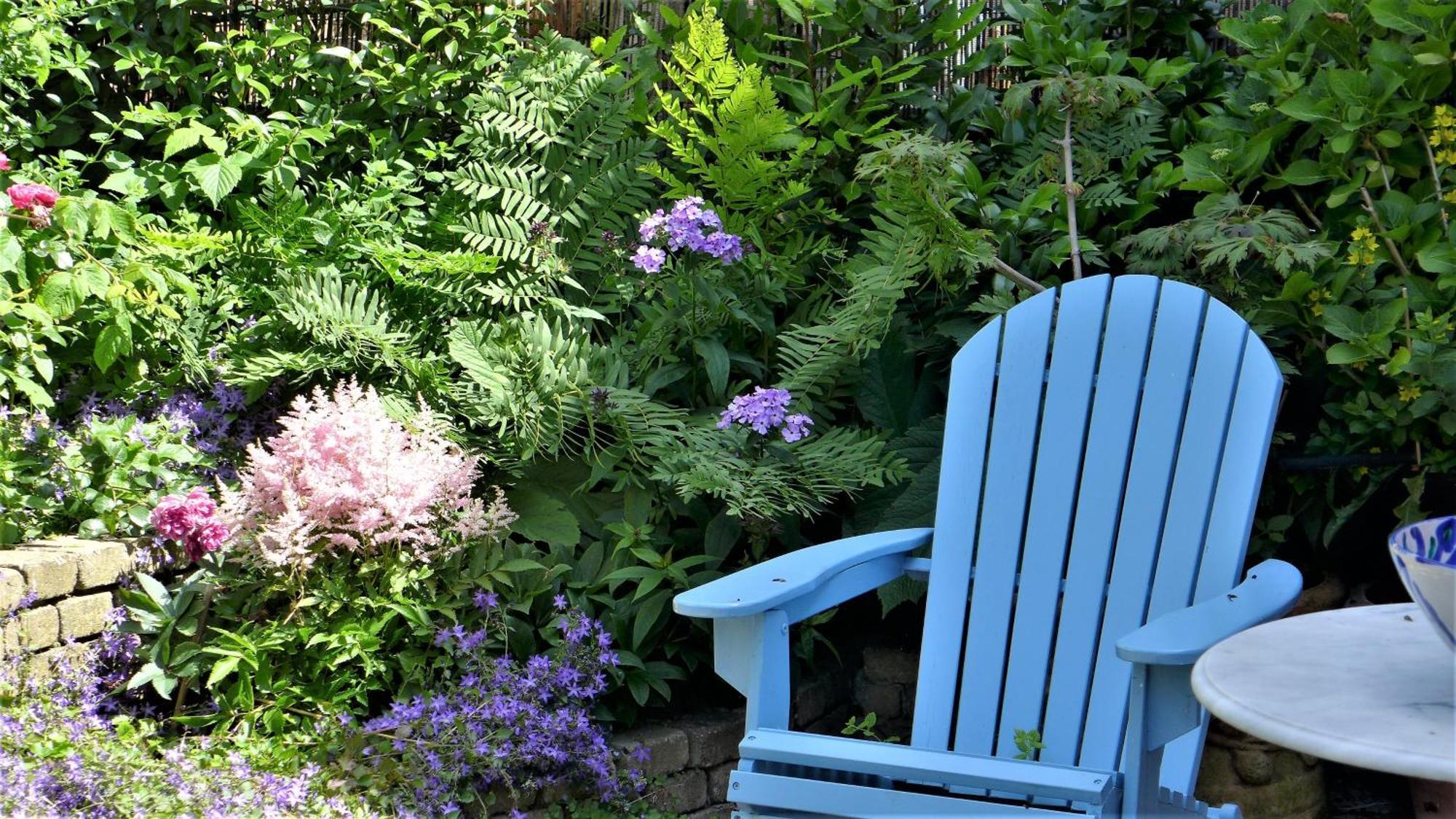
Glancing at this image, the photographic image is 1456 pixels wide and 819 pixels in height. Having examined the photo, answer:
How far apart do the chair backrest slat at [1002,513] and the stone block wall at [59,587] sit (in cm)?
176

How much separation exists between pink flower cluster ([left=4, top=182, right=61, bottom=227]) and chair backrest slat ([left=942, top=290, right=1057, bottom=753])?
85.9 inches

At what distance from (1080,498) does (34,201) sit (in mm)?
2394

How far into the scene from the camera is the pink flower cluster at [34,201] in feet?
9.37

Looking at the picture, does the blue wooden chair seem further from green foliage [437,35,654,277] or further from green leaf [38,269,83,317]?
green leaf [38,269,83,317]

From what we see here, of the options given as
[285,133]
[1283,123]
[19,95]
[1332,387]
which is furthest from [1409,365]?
[19,95]

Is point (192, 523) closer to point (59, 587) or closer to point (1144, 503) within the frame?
point (59, 587)

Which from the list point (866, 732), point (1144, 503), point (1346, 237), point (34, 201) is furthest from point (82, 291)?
point (1346, 237)

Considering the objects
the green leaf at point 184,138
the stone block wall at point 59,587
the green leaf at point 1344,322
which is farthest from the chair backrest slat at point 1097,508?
the green leaf at point 184,138

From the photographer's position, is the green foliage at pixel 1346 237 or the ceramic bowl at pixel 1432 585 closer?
the ceramic bowl at pixel 1432 585

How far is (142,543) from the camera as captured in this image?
271cm

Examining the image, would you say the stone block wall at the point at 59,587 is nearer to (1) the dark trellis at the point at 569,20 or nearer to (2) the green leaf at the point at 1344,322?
(1) the dark trellis at the point at 569,20

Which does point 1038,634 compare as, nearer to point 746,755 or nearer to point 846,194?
point 746,755

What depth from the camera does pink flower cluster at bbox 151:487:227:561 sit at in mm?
2555

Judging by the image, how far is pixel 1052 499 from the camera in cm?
225
